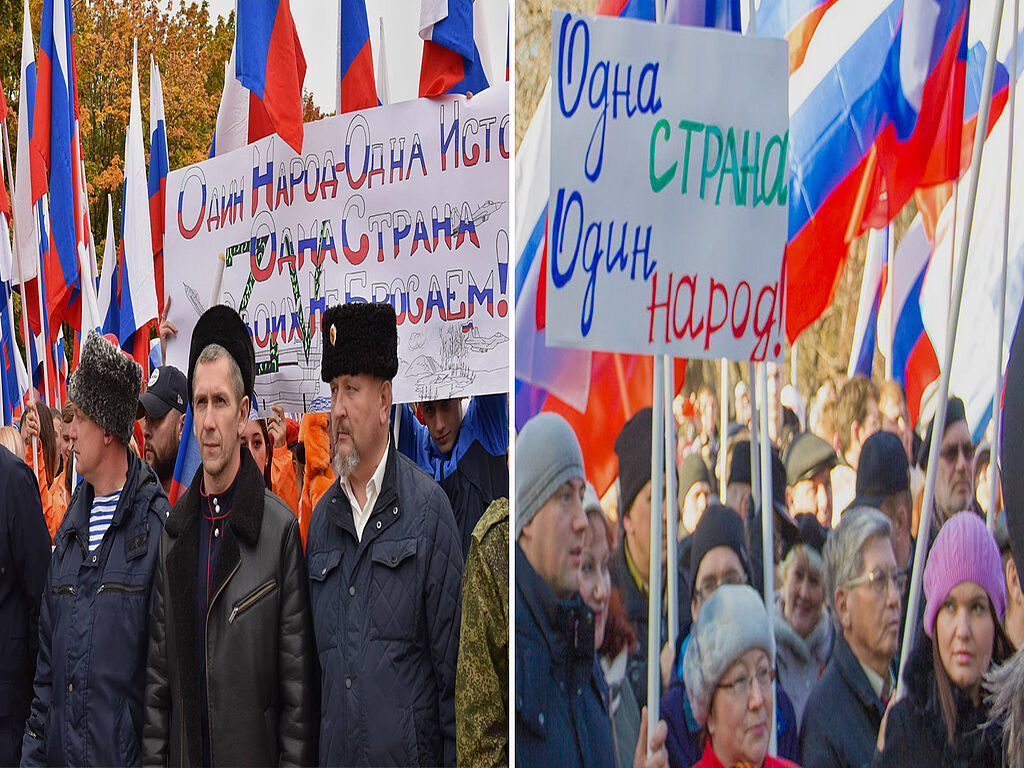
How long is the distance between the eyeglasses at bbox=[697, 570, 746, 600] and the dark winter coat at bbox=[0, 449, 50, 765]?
9.85ft

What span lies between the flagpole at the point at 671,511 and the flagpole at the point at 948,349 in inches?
23.5

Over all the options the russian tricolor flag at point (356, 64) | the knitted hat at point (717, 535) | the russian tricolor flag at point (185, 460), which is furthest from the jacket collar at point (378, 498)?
the russian tricolor flag at point (356, 64)

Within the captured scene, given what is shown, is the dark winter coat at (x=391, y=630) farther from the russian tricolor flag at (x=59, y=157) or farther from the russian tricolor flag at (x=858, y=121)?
the russian tricolor flag at (x=59, y=157)

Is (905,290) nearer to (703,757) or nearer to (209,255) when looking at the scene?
(703,757)

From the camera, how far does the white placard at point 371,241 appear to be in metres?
4.15

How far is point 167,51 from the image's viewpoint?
61.2ft

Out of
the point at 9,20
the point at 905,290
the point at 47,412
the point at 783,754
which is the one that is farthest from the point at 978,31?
the point at 9,20

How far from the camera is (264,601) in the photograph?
343 centimetres

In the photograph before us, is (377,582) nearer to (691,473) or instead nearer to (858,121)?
(691,473)

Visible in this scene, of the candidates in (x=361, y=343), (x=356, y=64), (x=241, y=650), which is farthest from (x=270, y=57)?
(x=241, y=650)

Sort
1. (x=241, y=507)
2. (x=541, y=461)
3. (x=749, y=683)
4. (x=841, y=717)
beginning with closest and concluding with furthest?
(x=541, y=461) < (x=749, y=683) < (x=841, y=717) < (x=241, y=507)

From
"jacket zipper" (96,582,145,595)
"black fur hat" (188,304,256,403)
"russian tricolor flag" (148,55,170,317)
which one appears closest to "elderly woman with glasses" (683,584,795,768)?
"black fur hat" (188,304,256,403)

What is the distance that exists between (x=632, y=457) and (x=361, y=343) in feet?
4.67

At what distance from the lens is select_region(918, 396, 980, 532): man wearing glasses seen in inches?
106
